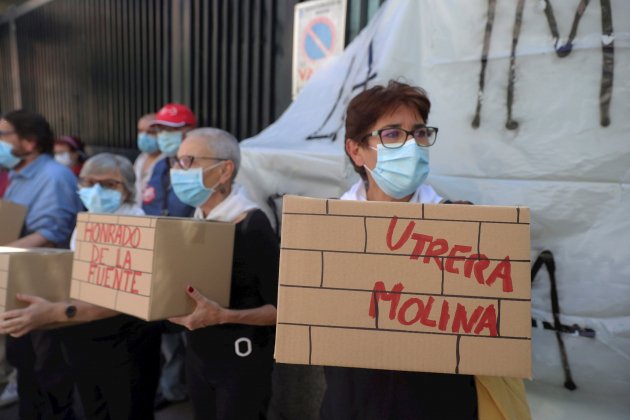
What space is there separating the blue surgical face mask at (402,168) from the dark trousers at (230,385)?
0.83 meters

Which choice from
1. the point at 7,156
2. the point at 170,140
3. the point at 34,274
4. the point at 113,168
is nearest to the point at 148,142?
the point at 170,140

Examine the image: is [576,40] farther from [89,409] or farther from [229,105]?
[229,105]

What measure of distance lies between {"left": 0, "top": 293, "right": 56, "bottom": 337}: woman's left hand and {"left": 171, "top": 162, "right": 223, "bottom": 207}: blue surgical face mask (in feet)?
2.17

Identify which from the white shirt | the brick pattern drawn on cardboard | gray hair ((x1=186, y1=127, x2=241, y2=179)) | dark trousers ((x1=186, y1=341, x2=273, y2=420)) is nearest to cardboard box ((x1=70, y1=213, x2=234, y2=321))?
the brick pattern drawn on cardboard

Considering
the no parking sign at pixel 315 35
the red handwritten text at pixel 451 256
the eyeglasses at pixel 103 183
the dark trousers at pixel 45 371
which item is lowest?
the dark trousers at pixel 45 371

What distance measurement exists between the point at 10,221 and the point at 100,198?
55cm

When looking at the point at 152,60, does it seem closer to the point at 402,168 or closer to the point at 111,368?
the point at 111,368

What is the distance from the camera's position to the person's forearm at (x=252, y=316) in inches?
68.8

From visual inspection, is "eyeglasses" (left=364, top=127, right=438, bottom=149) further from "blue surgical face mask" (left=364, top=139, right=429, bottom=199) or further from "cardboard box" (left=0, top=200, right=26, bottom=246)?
"cardboard box" (left=0, top=200, right=26, bottom=246)

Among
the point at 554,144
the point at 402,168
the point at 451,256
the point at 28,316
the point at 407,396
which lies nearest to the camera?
the point at 451,256

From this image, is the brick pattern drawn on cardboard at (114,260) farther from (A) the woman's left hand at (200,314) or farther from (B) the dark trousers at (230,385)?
(B) the dark trousers at (230,385)

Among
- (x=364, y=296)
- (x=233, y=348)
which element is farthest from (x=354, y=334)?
(x=233, y=348)

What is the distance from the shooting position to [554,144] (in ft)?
5.26

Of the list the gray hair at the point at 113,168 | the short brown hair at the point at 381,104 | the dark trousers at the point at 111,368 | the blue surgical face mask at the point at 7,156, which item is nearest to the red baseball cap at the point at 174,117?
the blue surgical face mask at the point at 7,156
